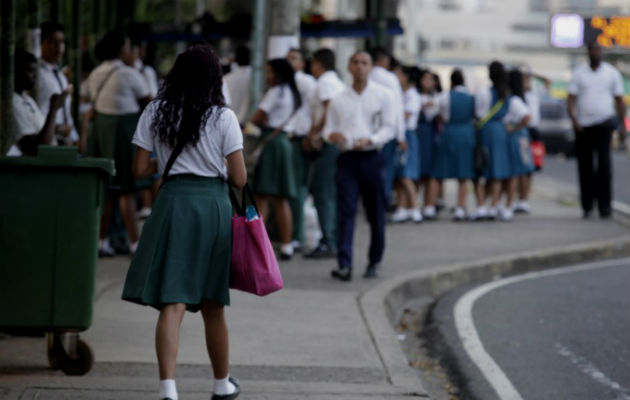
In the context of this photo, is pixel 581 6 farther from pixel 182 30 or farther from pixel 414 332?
pixel 414 332

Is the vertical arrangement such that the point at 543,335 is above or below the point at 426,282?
above

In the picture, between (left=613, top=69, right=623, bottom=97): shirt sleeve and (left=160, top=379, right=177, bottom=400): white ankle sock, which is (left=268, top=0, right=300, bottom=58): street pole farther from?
(left=160, top=379, right=177, bottom=400): white ankle sock

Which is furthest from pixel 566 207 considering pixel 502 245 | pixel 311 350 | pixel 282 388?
pixel 282 388

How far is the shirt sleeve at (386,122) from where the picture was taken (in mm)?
11477

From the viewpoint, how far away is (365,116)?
11.5 meters

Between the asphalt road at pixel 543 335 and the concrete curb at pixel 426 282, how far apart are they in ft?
1.11

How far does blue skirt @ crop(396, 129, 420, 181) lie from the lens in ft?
55.5

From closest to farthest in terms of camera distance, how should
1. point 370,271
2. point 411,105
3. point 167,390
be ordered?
point 167,390, point 370,271, point 411,105

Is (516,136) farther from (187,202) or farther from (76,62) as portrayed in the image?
(187,202)

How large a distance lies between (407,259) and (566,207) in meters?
7.64

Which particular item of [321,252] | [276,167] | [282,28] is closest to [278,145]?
[276,167]

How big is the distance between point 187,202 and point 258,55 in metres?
7.74

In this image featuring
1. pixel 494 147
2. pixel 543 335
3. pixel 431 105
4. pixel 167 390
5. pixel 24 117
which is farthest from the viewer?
pixel 431 105

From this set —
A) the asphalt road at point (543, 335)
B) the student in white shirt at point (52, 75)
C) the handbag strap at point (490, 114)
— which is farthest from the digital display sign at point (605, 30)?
the student in white shirt at point (52, 75)
